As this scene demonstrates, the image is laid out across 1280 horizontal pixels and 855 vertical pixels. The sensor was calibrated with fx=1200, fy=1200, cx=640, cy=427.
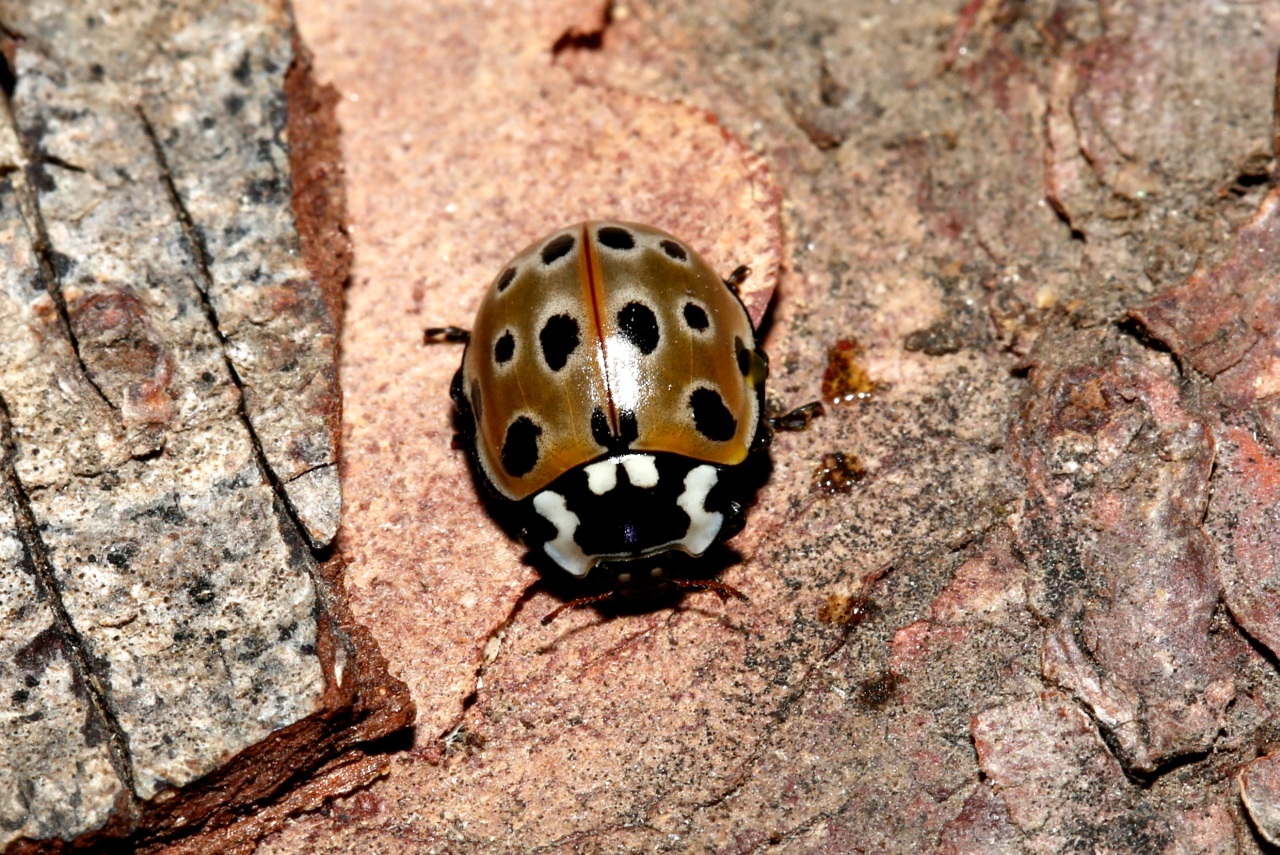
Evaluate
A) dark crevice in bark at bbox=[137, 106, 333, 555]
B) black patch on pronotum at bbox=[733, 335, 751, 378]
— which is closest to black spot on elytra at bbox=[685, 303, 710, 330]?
black patch on pronotum at bbox=[733, 335, 751, 378]

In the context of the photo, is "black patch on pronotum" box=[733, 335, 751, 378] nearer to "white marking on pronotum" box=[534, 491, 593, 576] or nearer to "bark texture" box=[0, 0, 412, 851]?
"white marking on pronotum" box=[534, 491, 593, 576]

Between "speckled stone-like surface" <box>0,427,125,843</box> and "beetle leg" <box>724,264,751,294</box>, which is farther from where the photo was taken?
"beetle leg" <box>724,264,751,294</box>

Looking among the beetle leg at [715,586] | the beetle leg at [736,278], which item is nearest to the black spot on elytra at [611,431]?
the beetle leg at [715,586]

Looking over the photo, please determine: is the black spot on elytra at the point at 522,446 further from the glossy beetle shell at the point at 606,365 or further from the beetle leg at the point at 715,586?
the beetle leg at the point at 715,586

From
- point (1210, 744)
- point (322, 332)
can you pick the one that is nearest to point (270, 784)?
point (322, 332)

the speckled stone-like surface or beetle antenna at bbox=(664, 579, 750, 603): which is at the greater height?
the speckled stone-like surface

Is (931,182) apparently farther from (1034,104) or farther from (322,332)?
(322,332)

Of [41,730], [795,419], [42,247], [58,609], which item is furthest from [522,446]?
[42,247]
